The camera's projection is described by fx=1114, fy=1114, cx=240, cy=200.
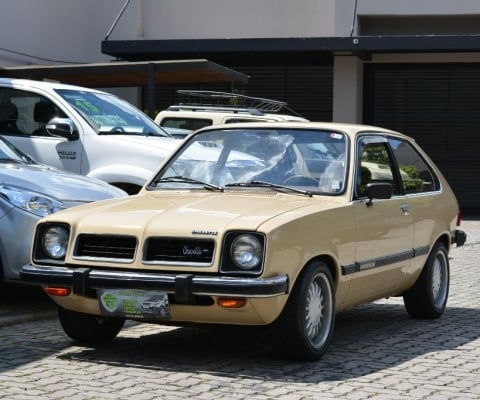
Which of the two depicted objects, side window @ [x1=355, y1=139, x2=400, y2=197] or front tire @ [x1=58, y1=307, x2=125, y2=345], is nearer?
front tire @ [x1=58, y1=307, x2=125, y2=345]

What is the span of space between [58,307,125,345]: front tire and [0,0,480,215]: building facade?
1601 cm

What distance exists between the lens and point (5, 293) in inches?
408

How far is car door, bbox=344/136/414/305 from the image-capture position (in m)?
7.94

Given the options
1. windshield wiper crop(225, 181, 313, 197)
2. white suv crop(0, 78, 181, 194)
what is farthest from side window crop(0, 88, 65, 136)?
windshield wiper crop(225, 181, 313, 197)

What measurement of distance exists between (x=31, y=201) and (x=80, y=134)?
2.76 m

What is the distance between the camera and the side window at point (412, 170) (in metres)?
9.16

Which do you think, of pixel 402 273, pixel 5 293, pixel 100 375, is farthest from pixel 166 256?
pixel 5 293

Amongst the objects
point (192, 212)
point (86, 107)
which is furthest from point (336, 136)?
point (86, 107)

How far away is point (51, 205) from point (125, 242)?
2.29 m

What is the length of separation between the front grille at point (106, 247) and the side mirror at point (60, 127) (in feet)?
14.5

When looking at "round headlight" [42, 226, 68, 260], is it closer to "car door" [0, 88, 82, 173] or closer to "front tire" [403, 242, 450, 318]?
"front tire" [403, 242, 450, 318]

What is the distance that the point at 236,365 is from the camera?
7160 millimetres

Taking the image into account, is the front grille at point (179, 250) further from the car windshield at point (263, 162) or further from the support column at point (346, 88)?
the support column at point (346, 88)

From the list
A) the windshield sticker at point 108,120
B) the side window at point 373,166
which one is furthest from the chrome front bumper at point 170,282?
the windshield sticker at point 108,120
